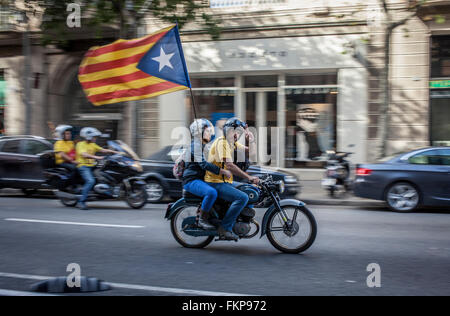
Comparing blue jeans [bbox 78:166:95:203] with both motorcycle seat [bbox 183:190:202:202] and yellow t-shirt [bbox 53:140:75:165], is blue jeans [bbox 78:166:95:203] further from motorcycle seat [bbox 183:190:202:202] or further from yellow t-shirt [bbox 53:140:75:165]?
motorcycle seat [bbox 183:190:202:202]

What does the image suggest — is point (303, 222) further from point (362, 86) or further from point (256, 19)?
point (256, 19)

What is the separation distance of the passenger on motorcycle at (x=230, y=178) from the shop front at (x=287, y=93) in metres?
9.60

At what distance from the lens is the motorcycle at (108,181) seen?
1059cm

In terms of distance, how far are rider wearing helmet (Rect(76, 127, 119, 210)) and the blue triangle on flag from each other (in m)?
2.77

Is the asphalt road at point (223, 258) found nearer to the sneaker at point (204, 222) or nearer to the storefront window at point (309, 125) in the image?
the sneaker at point (204, 222)

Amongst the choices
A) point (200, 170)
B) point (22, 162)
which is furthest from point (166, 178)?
point (200, 170)

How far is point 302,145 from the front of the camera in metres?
16.1

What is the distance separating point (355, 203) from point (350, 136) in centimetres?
392

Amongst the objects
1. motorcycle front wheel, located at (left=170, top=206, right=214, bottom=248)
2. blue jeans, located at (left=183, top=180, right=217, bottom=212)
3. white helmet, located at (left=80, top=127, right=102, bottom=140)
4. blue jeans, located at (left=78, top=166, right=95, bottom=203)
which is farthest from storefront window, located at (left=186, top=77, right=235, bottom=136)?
blue jeans, located at (left=183, top=180, right=217, bottom=212)

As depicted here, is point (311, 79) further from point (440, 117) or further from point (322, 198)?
point (322, 198)

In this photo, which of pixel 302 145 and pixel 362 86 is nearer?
pixel 362 86

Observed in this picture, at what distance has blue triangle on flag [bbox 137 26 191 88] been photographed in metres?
7.86
